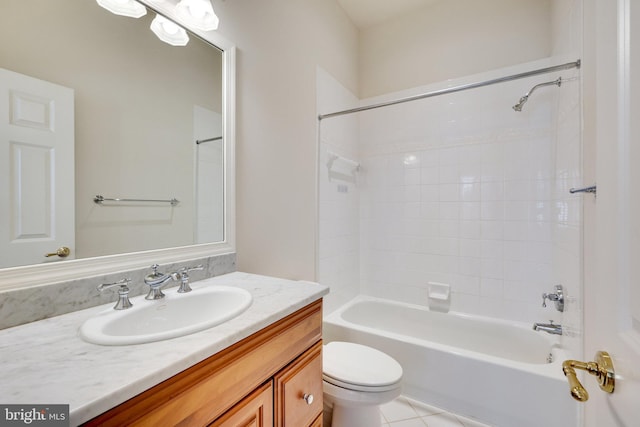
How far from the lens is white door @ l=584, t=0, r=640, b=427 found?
41cm

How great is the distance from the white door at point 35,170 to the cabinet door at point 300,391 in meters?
0.78

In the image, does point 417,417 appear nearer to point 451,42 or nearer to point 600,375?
point 600,375

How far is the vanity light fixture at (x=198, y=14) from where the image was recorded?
1.10m

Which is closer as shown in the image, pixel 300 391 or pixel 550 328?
pixel 300 391

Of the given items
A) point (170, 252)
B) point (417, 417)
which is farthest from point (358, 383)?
point (170, 252)

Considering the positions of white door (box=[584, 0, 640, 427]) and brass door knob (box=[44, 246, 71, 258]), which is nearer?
white door (box=[584, 0, 640, 427])

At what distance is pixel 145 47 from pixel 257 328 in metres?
1.14

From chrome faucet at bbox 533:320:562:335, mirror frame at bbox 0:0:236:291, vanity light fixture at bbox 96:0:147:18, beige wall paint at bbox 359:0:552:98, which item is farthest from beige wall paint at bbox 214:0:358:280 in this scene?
chrome faucet at bbox 533:320:562:335

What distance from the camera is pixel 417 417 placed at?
5.22 feet

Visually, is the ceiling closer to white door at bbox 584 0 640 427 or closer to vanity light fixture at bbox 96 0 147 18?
vanity light fixture at bbox 96 0 147 18

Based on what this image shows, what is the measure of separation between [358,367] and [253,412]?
792 mm

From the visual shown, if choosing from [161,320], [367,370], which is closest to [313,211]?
[367,370]

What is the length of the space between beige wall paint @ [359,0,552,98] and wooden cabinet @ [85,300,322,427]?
222cm

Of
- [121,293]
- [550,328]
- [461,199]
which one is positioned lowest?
[550,328]
